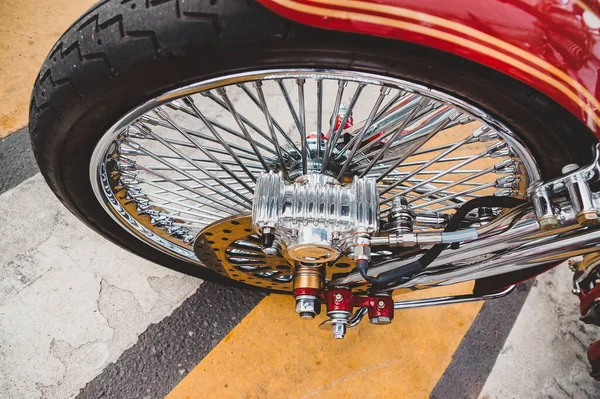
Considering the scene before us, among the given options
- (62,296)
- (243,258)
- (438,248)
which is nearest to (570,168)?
(438,248)

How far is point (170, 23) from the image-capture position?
77 centimetres

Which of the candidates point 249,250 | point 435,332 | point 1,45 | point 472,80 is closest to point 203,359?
point 249,250

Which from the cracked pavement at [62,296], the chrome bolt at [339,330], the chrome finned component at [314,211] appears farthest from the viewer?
the cracked pavement at [62,296]

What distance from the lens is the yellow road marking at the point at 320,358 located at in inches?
58.0

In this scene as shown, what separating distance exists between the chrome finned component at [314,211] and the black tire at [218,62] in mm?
272

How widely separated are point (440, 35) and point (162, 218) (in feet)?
3.28

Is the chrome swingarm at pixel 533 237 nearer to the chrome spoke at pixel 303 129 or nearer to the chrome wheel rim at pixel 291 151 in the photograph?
the chrome wheel rim at pixel 291 151

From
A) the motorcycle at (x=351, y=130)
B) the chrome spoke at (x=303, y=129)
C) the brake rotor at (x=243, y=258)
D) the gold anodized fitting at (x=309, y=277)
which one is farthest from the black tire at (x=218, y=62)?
the gold anodized fitting at (x=309, y=277)

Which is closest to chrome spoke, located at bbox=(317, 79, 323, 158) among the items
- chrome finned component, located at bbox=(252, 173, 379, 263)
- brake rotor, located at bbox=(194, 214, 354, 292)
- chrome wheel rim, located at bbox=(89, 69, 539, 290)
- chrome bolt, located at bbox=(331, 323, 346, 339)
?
chrome wheel rim, located at bbox=(89, 69, 539, 290)

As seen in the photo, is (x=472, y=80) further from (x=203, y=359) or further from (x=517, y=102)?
(x=203, y=359)

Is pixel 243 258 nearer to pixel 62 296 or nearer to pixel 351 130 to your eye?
pixel 351 130

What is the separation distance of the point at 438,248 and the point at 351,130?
50 cm

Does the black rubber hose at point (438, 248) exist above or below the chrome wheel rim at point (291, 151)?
below

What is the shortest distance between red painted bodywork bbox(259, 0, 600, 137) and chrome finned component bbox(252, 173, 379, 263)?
1.24ft
